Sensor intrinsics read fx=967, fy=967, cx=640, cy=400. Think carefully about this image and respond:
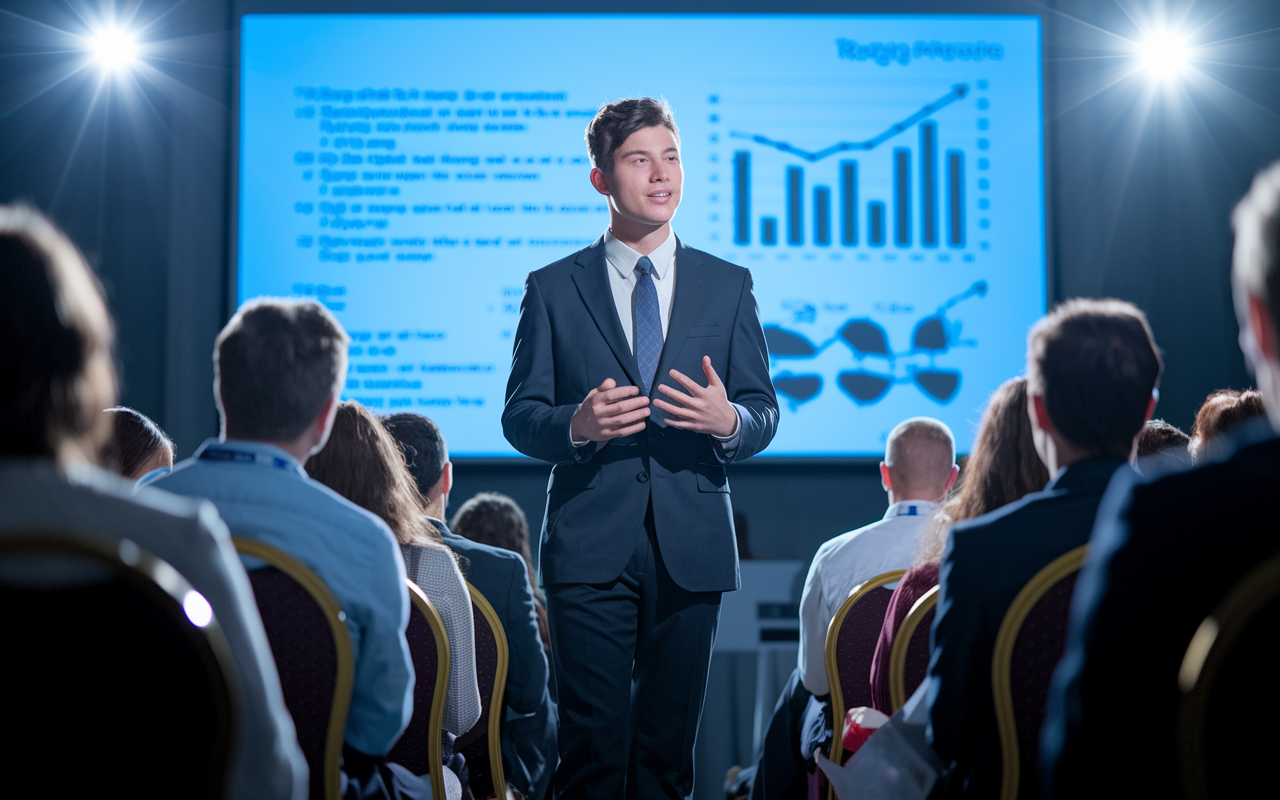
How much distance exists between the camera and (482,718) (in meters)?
2.06

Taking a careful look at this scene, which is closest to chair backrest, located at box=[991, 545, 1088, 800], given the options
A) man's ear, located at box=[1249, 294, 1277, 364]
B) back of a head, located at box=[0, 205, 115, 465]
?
man's ear, located at box=[1249, 294, 1277, 364]

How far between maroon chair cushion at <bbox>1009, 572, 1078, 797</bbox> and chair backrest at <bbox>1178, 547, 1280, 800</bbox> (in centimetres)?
26

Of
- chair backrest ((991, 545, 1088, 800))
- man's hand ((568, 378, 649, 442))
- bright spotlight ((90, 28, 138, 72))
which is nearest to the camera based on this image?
chair backrest ((991, 545, 1088, 800))

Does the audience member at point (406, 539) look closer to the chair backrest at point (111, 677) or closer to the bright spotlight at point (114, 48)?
the chair backrest at point (111, 677)

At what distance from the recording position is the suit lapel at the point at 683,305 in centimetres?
179

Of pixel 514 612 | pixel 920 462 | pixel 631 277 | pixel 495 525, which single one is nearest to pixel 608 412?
pixel 631 277

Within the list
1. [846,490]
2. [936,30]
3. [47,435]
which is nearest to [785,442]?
[846,490]

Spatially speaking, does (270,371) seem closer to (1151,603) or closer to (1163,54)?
(1151,603)

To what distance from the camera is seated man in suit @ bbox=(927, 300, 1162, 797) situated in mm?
1021

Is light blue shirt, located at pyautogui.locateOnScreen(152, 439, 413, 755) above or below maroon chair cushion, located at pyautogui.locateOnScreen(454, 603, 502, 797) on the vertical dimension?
above

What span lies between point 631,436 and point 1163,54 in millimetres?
3870

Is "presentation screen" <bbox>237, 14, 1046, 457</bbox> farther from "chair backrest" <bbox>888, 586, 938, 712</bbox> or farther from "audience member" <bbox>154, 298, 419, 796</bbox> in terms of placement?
"audience member" <bbox>154, 298, 419, 796</bbox>

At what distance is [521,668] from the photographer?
213cm

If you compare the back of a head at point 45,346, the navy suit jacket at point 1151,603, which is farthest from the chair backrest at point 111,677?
the navy suit jacket at point 1151,603
